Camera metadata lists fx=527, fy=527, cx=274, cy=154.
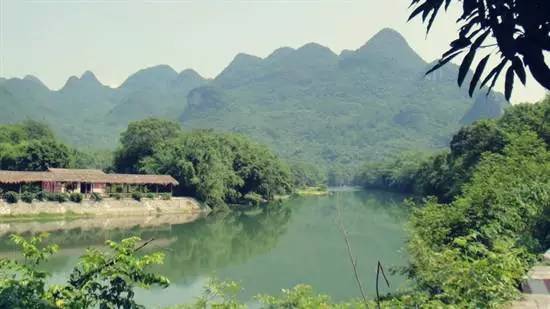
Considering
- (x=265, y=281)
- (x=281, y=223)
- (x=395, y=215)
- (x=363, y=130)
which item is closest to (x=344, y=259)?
(x=265, y=281)

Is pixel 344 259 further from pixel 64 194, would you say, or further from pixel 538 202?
pixel 64 194

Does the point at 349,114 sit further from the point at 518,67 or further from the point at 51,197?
the point at 518,67

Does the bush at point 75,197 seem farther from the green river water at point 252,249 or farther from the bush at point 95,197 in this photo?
the green river water at point 252,249

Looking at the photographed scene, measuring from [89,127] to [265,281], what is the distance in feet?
612

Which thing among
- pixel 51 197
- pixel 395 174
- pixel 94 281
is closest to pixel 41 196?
pixel 51 197

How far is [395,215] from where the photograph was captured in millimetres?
40000

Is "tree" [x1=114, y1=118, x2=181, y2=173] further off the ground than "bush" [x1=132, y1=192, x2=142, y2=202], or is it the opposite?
"tree" [x1=114, y1=118, x2=181, y2=173]

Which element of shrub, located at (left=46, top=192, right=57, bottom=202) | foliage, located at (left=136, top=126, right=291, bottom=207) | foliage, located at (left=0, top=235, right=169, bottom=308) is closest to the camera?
foliage, located at (left=0, top=235, right=169, bottom=308)

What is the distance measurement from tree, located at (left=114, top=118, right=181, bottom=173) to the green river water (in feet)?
55.5

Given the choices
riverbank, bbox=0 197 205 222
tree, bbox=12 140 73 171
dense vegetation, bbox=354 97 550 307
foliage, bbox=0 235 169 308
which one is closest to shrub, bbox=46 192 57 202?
riverbank, bbox=0 197 205 222

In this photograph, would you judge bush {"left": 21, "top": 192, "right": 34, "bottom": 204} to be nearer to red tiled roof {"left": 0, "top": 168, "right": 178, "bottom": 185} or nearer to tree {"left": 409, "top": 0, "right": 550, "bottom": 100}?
red tiled roof {"left": 0, "top": 168, "right": 178, "bottom": 185}

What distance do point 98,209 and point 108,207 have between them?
89 cm

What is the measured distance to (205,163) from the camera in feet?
150

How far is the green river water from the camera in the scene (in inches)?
647
